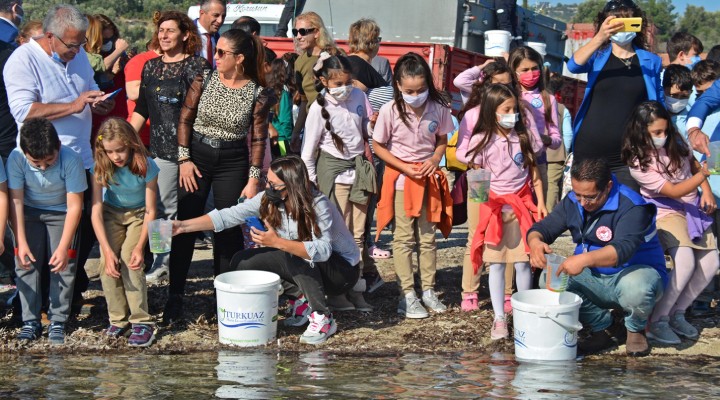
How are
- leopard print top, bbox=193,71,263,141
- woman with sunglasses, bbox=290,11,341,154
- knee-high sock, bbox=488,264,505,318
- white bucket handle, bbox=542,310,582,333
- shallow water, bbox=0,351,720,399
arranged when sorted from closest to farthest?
shallow water, bbox=0,351,720,399 < white bucket handle, bbox=542,310,582,333 < knee-high sock, bbox=488,264,505,318 < leopard print top, bbox=193,71,263,141 < woman with sunglasses, bbox=290,11,341,154

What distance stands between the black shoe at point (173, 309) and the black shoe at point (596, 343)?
2841 mm

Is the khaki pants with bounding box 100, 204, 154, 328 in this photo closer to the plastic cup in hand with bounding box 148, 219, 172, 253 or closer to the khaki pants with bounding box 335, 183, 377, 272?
the plastic cup in hand with bounding box 148, 219, 172, 253

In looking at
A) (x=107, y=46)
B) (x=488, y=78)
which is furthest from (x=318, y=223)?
(x=107, y=46)

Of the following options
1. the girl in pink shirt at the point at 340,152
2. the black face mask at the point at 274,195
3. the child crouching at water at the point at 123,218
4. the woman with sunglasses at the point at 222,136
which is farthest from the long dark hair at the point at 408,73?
the child crouching at water at the point at 123,218

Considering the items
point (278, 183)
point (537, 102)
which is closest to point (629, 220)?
point (537, 102)

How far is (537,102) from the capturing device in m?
7.47

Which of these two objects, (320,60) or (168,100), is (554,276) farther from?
(168,100)

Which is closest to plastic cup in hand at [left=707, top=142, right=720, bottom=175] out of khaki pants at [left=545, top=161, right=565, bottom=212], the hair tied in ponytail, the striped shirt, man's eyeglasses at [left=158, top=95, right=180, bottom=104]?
khaki pants at [left=545, top=161, right=565, bottom=212]

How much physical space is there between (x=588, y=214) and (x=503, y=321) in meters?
1.02

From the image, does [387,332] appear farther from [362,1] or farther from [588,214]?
[362,1]

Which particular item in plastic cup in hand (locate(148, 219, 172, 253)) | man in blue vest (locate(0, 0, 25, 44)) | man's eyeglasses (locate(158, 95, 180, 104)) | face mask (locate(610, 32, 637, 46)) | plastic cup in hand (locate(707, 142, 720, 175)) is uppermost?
man in blue vest (locate(0, 0, 25, 44))

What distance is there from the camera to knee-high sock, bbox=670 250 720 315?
684cm

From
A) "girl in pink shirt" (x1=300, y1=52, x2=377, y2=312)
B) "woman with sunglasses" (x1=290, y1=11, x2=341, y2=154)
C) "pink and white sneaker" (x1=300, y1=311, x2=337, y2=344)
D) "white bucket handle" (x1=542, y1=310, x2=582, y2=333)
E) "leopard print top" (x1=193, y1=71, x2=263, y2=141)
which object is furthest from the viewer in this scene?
"woman with sunglasses" (x1=290, y1=11, x2=341, y2=154)

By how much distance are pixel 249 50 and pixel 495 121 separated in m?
1.85
